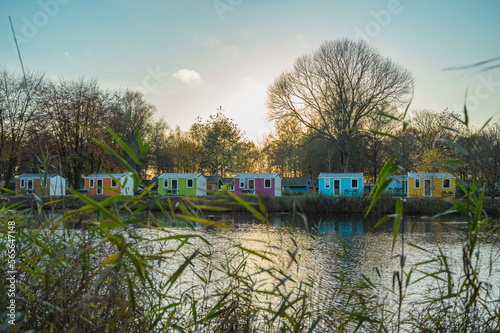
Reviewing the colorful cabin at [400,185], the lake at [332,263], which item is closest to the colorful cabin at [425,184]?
the colorful cabin at [400,185]

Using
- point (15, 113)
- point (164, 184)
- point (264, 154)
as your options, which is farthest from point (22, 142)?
point (264, 154)

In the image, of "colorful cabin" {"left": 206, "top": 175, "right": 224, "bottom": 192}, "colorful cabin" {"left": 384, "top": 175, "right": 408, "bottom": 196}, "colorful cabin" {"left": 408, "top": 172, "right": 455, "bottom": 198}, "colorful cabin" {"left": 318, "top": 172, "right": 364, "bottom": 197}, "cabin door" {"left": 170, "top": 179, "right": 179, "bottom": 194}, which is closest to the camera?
"colorful cabin" {"left": 206, "top": 175, "right": 224, "bottom": 192}

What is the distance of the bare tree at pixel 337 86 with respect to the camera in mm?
26375

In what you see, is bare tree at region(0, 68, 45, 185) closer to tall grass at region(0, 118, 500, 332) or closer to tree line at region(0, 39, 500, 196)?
tree line at region(0, 39, 500, 196)

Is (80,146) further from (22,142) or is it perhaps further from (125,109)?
(125,109)

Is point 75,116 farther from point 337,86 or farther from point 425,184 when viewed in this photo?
point 425,184

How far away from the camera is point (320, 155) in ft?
121

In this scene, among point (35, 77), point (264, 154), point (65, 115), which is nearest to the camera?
point (35, 77)

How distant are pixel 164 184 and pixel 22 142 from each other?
44.9 feet

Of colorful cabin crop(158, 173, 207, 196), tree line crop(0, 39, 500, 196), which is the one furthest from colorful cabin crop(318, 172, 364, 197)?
colorful cabin crop(158, 173, 207, 196)

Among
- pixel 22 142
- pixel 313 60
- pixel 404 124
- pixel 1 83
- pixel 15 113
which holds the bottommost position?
pixel 404 124

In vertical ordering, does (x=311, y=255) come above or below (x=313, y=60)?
below

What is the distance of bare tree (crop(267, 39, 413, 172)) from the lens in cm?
2638

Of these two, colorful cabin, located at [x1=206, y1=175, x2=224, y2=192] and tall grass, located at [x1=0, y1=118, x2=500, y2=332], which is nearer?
tall grass, located at [x1=0, y1=118, x2=500, y2=332]
